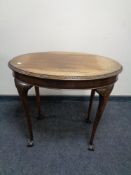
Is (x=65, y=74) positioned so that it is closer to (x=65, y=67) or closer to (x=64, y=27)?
(x=65, y=67)

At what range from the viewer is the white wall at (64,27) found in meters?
1.80

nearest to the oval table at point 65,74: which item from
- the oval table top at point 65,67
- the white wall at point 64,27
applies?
the oval table top at point 65,67

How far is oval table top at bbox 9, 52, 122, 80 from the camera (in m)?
1.10

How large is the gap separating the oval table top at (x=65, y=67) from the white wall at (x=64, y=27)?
47 centimetres

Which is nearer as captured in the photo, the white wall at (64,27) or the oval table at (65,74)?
the oval table at (65,74)

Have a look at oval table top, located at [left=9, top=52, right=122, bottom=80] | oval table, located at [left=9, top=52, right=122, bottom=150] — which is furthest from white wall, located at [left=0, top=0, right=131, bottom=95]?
oval table, located at [left=9, top=52, right=122, bottom=150]

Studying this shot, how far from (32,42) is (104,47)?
744mm

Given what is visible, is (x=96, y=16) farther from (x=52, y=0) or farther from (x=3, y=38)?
(x=3, y=38)

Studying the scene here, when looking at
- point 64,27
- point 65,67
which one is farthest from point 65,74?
point 64,27

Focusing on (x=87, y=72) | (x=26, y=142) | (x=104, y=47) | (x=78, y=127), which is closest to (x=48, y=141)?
(x=26, y=142)

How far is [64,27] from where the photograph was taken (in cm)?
188

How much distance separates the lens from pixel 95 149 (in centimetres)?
148

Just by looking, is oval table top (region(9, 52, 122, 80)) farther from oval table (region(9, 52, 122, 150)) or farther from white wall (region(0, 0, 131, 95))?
white wall (region(0, 0, 131, 95))

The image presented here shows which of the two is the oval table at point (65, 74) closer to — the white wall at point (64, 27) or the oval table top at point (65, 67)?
the oval table top at point (65, 67)
